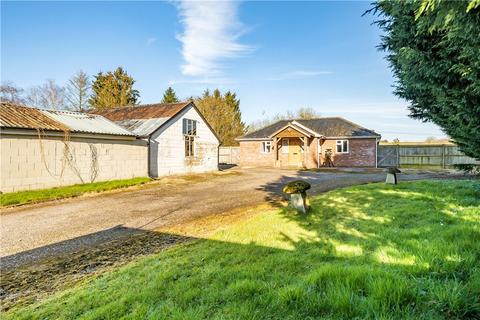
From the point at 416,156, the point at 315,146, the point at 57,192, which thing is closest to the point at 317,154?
the point at 315,146

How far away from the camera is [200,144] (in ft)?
68.3

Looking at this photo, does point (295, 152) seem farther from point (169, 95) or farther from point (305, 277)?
point (305, 277)

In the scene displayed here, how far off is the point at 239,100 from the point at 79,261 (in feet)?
137

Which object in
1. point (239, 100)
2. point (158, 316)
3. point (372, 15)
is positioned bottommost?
point (158, 316)

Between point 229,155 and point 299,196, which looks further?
point 229,155

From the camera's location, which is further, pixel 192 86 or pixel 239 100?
pixel 239 100

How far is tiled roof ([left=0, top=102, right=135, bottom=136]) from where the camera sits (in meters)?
11.1

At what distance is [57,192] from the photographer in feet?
36.7

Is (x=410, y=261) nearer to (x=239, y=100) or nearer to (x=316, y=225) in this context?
(x=316, y=225)

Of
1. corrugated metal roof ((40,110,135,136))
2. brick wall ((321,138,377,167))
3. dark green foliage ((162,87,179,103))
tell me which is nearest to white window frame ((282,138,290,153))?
brick wall ((321,138,377,167))

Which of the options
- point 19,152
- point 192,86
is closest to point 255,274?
point 19,152

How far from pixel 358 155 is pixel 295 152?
5586 millimetres

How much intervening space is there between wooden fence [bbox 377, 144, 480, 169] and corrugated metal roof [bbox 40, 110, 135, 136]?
22.0 m

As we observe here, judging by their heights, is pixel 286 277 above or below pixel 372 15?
below
